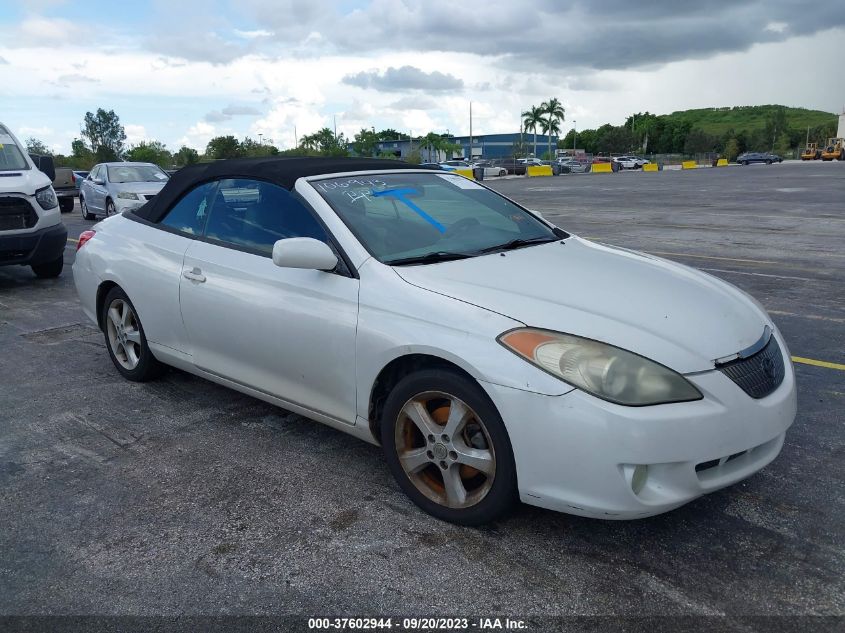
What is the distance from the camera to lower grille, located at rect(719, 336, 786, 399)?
2828 mm

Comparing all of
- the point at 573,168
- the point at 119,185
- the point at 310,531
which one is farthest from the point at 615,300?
the point at 573,168

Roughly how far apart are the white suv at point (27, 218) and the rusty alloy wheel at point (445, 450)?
23.6 ft

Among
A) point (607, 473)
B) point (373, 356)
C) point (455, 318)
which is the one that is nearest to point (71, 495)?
point (373, 356)

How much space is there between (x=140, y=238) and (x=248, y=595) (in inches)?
111

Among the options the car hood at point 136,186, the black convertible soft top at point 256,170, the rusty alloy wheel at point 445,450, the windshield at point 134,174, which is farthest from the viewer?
the windshield at point 134,174

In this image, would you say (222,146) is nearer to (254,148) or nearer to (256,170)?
(254,148)

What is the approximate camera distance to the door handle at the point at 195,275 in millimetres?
4102

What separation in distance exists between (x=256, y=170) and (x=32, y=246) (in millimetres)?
5890

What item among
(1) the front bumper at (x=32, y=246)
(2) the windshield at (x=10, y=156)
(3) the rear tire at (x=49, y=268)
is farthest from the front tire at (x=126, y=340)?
(2) the windshield at (x=10, y=156)

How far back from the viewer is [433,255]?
3.52 m

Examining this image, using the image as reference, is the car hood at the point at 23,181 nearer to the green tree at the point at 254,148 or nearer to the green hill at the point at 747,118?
the green tree at the point at 254,148

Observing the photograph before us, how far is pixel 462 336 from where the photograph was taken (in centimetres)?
290

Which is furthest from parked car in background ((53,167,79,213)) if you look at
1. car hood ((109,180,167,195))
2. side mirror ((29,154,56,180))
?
side mirror ((29,154,56,180))

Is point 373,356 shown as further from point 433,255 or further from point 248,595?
point 248,595
